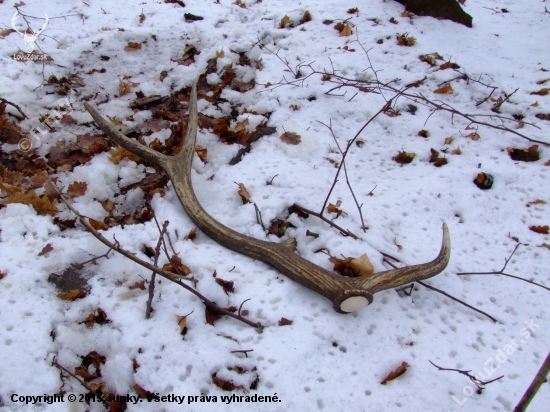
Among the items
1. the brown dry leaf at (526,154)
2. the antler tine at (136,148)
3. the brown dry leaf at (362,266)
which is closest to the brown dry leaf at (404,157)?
the brown dry leaf at (526,154)

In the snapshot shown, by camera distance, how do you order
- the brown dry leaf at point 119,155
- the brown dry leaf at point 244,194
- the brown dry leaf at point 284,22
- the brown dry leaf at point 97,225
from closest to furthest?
the brown dry leaf at point 97,225
the brown dry leaf at point 244,194
the brown dry leaf at point 119,155
the brown dry leaf at point 284,22

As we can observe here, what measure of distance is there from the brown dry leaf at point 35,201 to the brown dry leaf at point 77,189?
22 centimetres

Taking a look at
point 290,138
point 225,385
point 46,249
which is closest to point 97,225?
point 46,249

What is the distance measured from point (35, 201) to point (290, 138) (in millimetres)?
2040

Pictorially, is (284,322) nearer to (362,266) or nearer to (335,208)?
(362,266)

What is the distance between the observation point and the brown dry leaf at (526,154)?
3.11 metres

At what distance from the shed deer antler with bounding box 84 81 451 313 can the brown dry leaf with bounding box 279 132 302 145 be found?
0.93 meters

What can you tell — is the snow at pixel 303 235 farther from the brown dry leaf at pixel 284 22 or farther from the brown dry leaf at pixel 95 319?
the brown dry leaf at pixel 284 22

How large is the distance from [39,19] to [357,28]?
4077 mm

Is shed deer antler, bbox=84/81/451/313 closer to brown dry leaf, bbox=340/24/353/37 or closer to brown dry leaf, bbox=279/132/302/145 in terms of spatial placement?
brown dry leaf, bbox=279/132/302/145

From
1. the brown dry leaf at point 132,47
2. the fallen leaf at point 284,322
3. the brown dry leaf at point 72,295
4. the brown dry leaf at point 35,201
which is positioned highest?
the brown dry leaf at point 132,47

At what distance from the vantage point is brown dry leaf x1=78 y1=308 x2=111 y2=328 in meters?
1.93

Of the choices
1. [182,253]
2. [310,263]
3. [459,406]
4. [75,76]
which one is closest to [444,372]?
[459,406]

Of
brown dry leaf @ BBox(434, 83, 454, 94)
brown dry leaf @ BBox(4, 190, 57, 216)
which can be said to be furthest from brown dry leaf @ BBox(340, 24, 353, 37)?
brown dry leaf @ BBox(4, 190, 57, 216)
